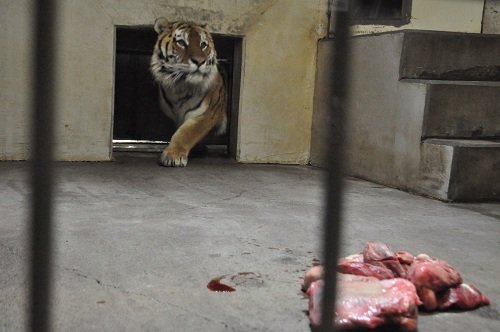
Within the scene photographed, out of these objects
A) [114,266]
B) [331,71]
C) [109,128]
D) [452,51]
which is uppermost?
[452,51]

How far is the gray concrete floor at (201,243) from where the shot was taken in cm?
189

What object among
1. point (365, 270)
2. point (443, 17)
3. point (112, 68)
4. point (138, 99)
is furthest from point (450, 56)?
point (138, 99)

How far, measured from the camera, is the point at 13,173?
430cm

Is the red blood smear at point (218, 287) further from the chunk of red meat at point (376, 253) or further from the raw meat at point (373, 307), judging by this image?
the chunk of red meat at point (376, 253)

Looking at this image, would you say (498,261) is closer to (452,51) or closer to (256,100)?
(452,51)

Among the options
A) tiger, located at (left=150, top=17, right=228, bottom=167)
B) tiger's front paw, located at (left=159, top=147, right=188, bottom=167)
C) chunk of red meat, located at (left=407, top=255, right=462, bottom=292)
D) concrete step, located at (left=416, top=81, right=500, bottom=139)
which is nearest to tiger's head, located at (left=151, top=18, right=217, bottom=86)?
tiger, located at (left=150, top=17, right=228, bottom=167)

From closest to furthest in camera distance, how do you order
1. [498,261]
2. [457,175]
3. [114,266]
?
[114,266] → [498,261] → [457,175]

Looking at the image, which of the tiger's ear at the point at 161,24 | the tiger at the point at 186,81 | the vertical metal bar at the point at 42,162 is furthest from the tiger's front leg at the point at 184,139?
the vertical metal bar at the point at 42,162

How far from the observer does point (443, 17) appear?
5566mm

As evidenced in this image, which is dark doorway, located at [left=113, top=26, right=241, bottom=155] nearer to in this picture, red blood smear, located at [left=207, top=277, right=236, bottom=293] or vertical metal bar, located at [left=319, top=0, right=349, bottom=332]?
red blood smear, located at [left=207, top=277, right=236, bottom=293]

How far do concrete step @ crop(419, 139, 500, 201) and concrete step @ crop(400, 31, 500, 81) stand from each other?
2.09 feet

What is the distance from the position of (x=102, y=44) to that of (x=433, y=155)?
279 cm

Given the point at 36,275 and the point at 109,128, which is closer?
the point at 36,275

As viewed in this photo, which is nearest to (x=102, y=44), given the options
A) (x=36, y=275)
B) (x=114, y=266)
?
(x=114, y=266)
